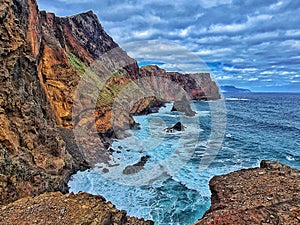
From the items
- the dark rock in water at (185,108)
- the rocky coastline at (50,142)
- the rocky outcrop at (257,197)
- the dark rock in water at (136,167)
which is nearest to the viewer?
the rocky outcrop at (257,197)

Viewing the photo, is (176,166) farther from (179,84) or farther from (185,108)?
(179,84)

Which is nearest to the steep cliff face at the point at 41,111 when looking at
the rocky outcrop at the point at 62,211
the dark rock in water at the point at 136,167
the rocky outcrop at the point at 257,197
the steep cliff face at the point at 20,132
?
the steep cliff face at the point at 20,132

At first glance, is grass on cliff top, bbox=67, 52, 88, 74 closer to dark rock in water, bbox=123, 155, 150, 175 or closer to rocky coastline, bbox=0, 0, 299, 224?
rocky coastline, bbox=0, 0, 299, 224

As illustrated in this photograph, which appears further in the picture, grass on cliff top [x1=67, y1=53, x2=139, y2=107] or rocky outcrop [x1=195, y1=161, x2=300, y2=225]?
grass on cliff top [x1=67, y1=53, x2=139, y2=107]

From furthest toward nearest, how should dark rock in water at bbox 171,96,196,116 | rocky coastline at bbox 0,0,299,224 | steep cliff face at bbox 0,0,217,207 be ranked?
dark rock in water at bbox 171,96,196,116
steep cliff face at bbox 0,0,217,207
rocky coastline at bbox 0,0,299,224

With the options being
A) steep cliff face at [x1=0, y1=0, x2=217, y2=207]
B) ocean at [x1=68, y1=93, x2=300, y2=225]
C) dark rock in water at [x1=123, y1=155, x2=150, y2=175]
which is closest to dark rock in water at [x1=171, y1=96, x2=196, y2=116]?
ocean at [x1=68, y1=93, x2=300, y2=225]

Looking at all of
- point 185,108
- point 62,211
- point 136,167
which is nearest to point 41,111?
point 136,167

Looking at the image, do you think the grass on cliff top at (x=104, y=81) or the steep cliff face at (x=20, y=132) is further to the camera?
the grass on cliff top at (x=104, y=81)

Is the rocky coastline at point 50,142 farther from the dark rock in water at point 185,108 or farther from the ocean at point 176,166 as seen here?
the dark rock in water at point 185,108
